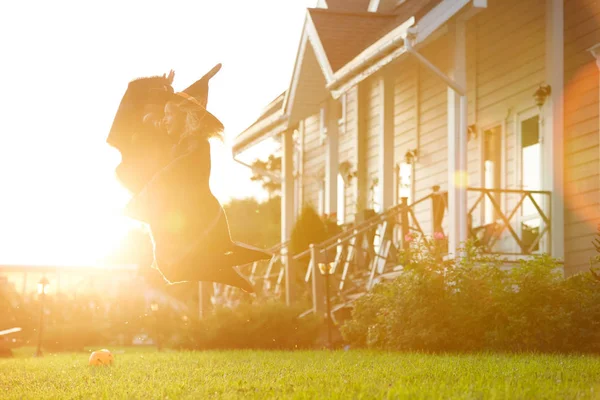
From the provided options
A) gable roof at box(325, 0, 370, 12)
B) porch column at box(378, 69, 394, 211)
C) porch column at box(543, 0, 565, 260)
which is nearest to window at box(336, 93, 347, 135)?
gable roof at box(325, 0, 370, 12)

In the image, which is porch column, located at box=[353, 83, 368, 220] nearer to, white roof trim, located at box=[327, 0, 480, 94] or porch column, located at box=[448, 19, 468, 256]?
white roof trim, located at box=[327, 0, 480, 94]

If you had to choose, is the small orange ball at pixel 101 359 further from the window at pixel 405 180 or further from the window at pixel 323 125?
the window at pixel 323 125

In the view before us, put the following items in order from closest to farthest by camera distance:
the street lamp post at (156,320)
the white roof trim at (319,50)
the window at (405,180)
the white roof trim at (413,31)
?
the white roof trim at (413,31), the street lamp post at (156,320), the white roof trim at (319,50), the window at (405,180)

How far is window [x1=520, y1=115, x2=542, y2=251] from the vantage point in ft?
50.9

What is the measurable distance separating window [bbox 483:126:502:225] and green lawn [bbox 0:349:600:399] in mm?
5086

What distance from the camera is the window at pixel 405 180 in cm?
2032

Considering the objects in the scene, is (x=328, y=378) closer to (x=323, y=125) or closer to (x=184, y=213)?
(x=184, y=213)

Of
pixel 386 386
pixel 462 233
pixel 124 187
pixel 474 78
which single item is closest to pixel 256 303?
pixel 462 233

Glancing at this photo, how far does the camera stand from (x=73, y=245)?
573 centimetres

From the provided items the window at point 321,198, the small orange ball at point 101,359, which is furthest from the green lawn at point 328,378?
the window at point 321,198

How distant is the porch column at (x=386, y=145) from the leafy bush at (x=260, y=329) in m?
3.03

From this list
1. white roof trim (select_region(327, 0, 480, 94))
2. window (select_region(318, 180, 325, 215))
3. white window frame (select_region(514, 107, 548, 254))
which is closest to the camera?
white roof trim (select_region(327, 0, 480, 94))

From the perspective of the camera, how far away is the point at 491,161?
1736cm

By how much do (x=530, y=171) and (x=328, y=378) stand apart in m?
7.77
